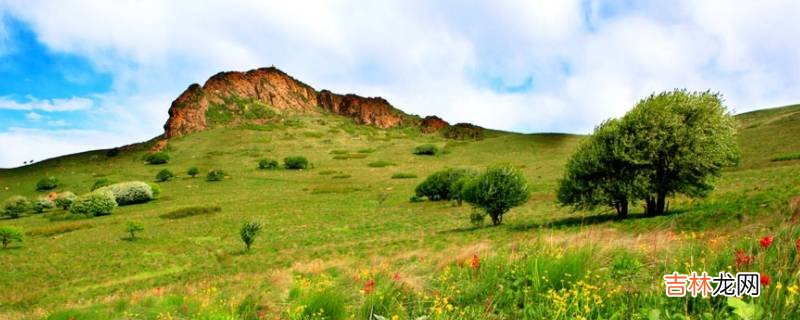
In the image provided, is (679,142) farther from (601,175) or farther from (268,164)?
(268,164)

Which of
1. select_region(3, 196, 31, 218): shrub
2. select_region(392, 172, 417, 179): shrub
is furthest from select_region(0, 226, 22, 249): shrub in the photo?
select_region(392, 172, 417, 179): shrub

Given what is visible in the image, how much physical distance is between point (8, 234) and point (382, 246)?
118 feet

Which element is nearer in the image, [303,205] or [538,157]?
[303,205]

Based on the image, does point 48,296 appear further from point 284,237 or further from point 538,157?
point 538,157

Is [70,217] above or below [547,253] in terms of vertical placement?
below

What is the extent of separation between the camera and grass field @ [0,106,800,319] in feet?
20.1

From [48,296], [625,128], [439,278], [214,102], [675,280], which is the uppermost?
[214,102]

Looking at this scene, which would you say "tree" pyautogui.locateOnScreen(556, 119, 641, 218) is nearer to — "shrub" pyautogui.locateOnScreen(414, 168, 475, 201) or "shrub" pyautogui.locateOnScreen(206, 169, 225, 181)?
"shrub" pyautogui.locateOnScreen(414, 168, 475, 201)

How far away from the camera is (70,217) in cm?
5706

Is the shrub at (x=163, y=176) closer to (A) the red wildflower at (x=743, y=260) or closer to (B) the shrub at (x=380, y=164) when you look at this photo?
(B) the shrub at (x=380, y=164)

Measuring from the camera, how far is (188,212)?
5488 cm

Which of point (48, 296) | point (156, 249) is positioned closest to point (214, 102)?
point (156, 249)

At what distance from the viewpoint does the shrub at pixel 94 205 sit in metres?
58.2

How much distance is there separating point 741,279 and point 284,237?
38361mm
